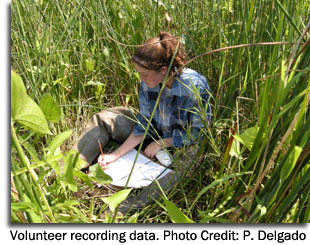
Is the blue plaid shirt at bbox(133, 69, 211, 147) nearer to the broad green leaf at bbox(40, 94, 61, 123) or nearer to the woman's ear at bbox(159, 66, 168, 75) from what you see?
the woman's ear at bbox(159, 66, 168, 75)

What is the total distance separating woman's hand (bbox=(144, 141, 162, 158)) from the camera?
4.60ft

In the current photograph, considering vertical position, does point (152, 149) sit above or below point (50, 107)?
below

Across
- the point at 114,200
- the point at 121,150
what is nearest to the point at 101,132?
the point at 121,150

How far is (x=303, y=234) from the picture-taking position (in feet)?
2.52

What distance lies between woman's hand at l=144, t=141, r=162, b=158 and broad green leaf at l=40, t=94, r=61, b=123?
2.30ft

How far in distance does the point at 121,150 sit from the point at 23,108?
0.89 meters

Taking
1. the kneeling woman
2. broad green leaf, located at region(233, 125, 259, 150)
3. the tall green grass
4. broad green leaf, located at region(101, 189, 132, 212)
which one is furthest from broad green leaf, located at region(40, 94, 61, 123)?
the kneeling woman

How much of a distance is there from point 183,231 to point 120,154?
0.73 metres

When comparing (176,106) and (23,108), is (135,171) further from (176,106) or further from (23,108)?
(23,108)

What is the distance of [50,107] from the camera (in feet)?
2.39

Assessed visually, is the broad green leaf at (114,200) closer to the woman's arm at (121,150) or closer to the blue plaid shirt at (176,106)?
the blue plaid shirt at (176,106)

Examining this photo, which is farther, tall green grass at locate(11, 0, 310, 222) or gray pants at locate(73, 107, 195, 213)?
gray pants at locate(73, 107, 195, 213)

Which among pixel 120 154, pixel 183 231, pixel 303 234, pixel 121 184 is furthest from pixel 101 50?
pixel 303 234

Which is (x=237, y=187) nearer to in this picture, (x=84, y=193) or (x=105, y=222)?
(x=105, y=222)
